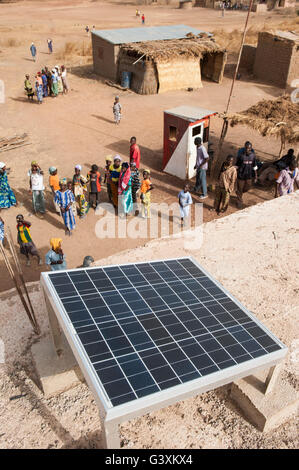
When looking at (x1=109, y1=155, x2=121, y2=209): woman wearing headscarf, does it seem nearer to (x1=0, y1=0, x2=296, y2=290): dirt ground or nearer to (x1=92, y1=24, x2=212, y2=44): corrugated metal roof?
(x1=0, y1=0, x2=296, y2=290): dirt ground

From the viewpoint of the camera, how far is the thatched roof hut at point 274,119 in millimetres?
10289

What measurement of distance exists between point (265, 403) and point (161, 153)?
35.0 ft

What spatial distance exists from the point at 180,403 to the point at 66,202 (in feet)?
17.8

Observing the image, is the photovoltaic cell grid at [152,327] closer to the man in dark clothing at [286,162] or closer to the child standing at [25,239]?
the child standing at [25,239]

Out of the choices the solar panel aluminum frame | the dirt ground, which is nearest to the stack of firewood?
the dirt ground

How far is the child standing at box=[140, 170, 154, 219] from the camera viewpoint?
29.7ft

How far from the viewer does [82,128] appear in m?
15.5

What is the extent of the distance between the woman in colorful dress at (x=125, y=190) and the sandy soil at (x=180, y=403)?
9.04 feet

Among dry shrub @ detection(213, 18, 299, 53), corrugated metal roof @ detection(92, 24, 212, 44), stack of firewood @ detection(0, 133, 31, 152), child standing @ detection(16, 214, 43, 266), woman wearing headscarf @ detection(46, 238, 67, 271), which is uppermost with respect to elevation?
corrugated metal roof @ detection(92, 24, 212, 44)

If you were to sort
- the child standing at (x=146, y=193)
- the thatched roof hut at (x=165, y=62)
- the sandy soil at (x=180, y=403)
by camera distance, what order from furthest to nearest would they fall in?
the thatched roof hut at (x=165, y=62) → the child standing at (x=146, y=193) → the sandy soil at (x=180, y=403)

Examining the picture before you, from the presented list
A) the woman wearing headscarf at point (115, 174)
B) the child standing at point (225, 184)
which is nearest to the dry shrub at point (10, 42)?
the woman wearing headscarf at point (115, 174)

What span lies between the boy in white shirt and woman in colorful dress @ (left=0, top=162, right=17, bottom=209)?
64 cm

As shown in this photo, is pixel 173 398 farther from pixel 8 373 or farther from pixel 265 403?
pixel 8 373

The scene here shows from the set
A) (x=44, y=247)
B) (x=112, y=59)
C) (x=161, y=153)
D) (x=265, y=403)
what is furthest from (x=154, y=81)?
(x=265, y=403)
